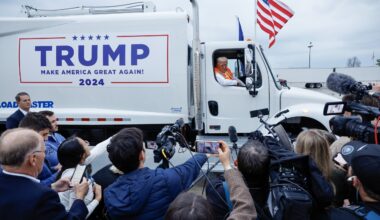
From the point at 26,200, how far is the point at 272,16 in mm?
6402

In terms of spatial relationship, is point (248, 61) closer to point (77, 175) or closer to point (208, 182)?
point (208, 182)

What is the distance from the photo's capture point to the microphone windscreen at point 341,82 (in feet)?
6.64

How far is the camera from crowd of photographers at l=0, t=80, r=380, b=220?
1509mm

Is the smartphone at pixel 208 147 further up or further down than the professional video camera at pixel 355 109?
further down

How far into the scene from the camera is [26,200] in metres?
1.53

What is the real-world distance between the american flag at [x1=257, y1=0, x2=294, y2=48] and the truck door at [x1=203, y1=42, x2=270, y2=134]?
1.55 m

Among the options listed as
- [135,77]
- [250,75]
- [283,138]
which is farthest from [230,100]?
[283,138]

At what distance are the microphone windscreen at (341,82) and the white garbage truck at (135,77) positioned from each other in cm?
293

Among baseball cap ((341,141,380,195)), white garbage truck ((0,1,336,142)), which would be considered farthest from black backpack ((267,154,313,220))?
white garbage truck ((0,1,336,142))

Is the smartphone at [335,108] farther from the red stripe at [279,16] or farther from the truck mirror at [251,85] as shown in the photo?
the red stripe at [279,16]

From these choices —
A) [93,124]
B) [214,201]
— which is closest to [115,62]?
[93,124]

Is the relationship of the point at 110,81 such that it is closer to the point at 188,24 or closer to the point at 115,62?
the point at 115,62

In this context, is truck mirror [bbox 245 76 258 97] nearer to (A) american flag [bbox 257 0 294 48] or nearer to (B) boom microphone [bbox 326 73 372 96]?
(A) american flag [bbox 257 0 294 48]

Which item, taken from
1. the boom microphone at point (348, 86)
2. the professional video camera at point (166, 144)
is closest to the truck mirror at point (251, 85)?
the professional video camera at point (166, 144)
